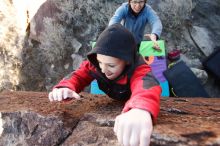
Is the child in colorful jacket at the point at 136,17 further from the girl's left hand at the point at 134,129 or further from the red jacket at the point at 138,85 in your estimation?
the girl's left hand at the point at 134,129

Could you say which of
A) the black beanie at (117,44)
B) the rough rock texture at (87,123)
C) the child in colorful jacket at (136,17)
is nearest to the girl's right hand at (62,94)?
the rough rock texture at (87,123)

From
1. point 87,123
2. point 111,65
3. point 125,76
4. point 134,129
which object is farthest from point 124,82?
point 134,129

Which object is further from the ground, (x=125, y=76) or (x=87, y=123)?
(x=125, y=76)

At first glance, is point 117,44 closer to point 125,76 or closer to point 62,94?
point 125,76

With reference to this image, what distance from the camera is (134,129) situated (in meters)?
1.35

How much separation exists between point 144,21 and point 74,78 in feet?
7.63

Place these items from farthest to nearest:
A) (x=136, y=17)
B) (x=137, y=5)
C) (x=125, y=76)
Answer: (x=136, y=17) → (x=137, y=5) → (x=125, y=76)

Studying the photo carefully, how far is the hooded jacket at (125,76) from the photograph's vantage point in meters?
1.55

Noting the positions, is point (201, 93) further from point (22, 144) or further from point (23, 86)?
point (22, 144)

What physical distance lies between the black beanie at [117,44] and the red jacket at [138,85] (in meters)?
0.11

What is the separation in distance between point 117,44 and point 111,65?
0.11 m

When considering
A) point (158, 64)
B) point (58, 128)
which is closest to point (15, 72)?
point (158, 64)

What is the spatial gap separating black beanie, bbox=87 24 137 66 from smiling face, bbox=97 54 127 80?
0.03m

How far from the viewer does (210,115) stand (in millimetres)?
1945
